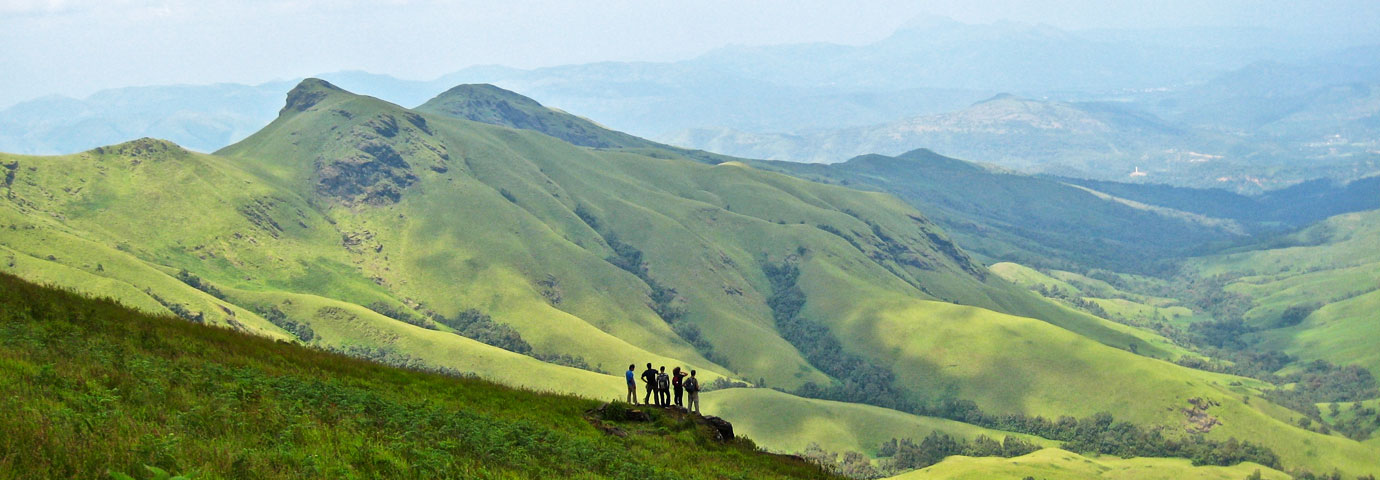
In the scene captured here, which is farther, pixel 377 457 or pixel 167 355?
pixel 167 355

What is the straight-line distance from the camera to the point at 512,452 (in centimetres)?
2788

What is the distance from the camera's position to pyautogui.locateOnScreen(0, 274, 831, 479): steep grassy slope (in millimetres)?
18688

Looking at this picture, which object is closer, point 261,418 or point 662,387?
point 261,418

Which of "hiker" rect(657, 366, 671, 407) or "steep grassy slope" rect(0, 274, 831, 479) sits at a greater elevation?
"steep grassy slope" rect(0, 274, 831, 479)

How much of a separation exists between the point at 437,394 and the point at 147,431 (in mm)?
19584

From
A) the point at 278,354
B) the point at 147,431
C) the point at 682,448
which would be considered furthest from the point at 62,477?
the point at 682,448

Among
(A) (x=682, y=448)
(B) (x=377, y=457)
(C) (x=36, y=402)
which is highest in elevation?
(C) (x=36, y=402)

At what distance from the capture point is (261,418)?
24672 millimetres

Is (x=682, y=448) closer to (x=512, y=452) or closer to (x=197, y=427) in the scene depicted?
(x=512, y=452)

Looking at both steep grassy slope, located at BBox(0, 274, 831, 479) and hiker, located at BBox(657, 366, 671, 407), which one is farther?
hiker, located at BBox(657, 366, 671, 407)

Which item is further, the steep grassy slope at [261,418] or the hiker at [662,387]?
the hiker at [662,387]

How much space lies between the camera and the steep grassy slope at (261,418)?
61.3 ft

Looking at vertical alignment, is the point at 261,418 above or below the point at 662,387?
above

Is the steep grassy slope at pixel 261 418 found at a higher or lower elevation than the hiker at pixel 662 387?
higher
